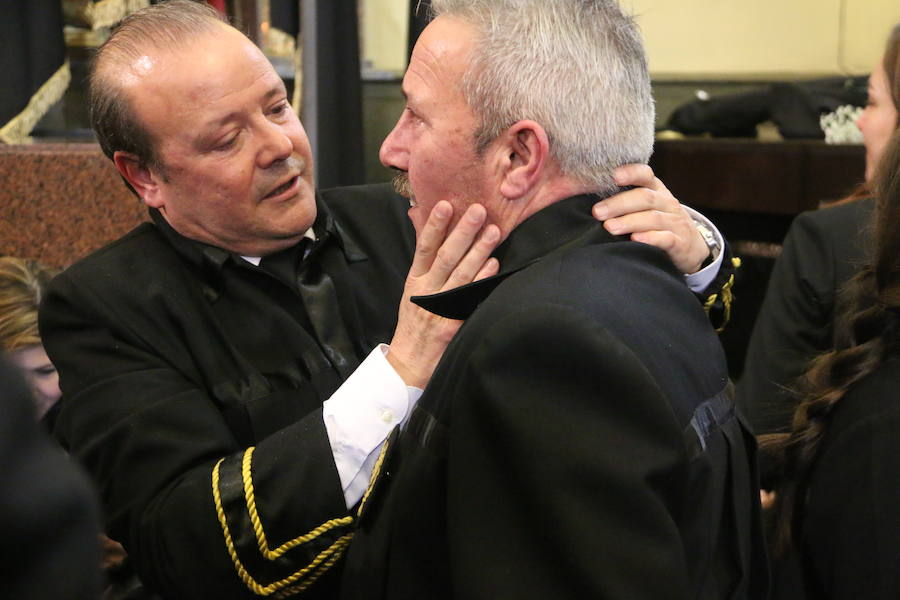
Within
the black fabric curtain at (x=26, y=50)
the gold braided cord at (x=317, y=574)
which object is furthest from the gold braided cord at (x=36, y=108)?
the gold braided cord at (x=317, y=574)

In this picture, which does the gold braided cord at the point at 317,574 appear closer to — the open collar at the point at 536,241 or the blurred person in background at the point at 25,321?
the open collar at the point at 536,241

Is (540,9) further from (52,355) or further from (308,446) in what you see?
(52,355)

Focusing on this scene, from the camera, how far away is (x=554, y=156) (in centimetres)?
142

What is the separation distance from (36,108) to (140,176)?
1.27m

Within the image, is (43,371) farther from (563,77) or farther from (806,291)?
(806,291)

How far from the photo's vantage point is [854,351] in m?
1.66

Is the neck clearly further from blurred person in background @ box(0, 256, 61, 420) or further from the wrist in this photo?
blurred person in background @ box(0, 256, 61, 420)

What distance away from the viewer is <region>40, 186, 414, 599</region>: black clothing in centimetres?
161

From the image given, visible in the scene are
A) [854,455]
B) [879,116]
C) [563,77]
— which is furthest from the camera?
[879,116]

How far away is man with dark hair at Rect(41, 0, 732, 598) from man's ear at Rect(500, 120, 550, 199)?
0.26 ft

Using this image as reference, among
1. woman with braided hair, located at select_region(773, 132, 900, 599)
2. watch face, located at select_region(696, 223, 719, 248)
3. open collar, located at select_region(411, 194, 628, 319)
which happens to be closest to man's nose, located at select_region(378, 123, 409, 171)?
open collar, located at select_region(411, 194, 628, 319)

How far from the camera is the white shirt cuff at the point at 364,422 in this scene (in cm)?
161

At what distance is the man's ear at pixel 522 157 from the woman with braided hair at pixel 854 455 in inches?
23.2

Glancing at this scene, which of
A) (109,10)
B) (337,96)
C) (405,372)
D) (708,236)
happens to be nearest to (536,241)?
(405,372)
